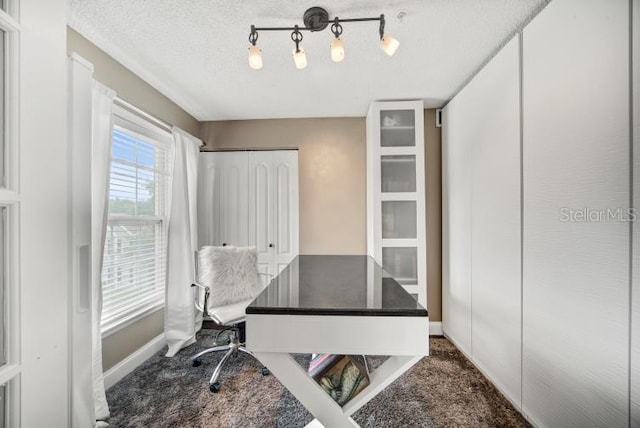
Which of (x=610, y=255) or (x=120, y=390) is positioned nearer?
(x=610, y=255)

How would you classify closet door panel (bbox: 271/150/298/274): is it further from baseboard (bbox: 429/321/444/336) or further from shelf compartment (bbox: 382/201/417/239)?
baseboard (bbox: 429/321/444/336)

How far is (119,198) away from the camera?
2143 mm

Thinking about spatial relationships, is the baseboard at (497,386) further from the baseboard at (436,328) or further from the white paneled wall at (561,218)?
the baseboard at (436,328)

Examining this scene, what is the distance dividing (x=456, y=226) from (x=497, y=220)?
2.22 ft

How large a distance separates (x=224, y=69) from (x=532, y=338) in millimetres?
2851

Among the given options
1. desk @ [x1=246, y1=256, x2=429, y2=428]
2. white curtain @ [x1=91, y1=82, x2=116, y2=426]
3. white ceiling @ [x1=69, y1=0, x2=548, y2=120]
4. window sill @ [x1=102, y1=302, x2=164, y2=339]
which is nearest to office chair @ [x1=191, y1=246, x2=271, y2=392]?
window sill @ [x1=102, y1=302, x2=164, y2=339]

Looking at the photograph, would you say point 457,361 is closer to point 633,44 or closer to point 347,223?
point 347,223

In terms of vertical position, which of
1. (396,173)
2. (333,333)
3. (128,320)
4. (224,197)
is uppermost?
(396,173)

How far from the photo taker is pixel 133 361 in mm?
2217

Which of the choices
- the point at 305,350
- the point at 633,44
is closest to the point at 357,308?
the point at 305,350

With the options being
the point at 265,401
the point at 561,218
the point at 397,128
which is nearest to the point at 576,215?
the point at 561,218

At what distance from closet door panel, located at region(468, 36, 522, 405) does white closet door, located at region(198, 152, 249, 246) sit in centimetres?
238

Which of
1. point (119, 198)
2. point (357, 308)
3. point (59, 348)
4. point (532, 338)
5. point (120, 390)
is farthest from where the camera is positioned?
point (119, 198)

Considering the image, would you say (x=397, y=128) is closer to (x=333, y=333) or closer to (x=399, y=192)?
(x=399, y=192)
